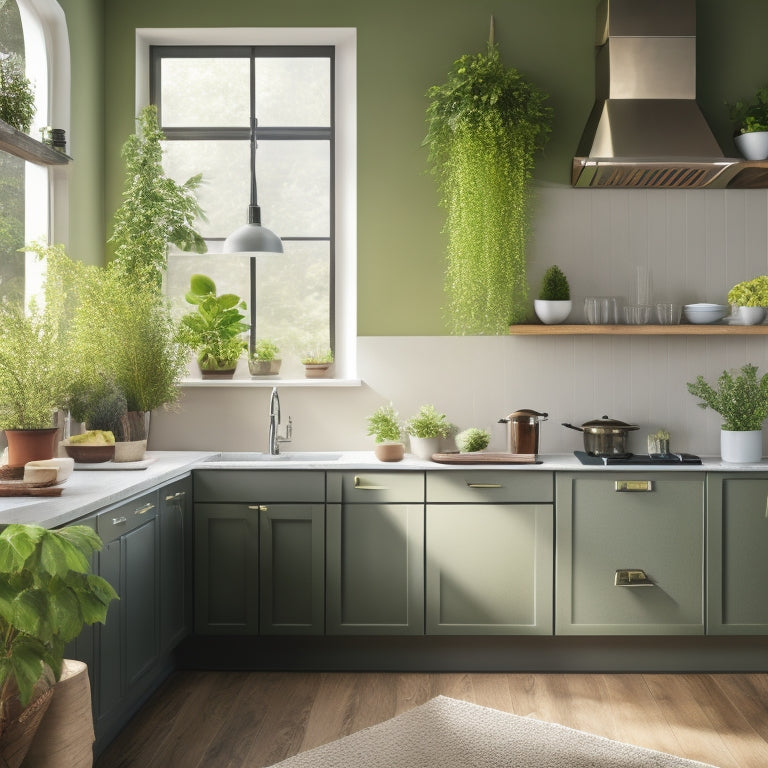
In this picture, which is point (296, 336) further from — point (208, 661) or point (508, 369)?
point (208, 661)

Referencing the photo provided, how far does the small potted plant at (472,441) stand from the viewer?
13.1ft

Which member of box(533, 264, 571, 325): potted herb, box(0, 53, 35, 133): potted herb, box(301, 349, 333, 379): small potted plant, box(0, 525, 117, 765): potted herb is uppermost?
box(0, 53, 35, 133): potted herb

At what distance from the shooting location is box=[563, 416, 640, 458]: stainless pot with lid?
3.97m

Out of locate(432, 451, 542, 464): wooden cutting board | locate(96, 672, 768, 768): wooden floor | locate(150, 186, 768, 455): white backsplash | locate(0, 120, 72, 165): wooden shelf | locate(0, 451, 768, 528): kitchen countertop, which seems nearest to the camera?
locate(0, 451, 768, 528): kitchen countertop

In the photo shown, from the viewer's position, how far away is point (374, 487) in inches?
149

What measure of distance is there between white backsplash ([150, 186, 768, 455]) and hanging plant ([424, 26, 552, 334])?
6.0 inches

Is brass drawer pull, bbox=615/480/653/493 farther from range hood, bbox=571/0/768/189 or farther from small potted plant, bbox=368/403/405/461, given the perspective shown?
range hood, bbox=571/0/768/189

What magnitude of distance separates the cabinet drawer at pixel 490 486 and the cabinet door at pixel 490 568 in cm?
3

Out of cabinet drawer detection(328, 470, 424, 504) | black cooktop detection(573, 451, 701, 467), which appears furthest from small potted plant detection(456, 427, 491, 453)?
black cooktop detection(573, 451, 701, 467)

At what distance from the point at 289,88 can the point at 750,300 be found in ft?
8.35

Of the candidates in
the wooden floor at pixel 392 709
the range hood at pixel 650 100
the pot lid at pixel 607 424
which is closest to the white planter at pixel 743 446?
the pot lid at pixel 607 424

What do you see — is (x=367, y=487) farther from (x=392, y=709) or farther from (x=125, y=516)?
(x=125, y=516)

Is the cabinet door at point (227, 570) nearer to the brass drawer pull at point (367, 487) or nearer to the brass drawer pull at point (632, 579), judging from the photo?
the brass drawer pull at point (367, 487)

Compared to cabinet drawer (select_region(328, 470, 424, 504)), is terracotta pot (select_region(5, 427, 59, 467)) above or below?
above
